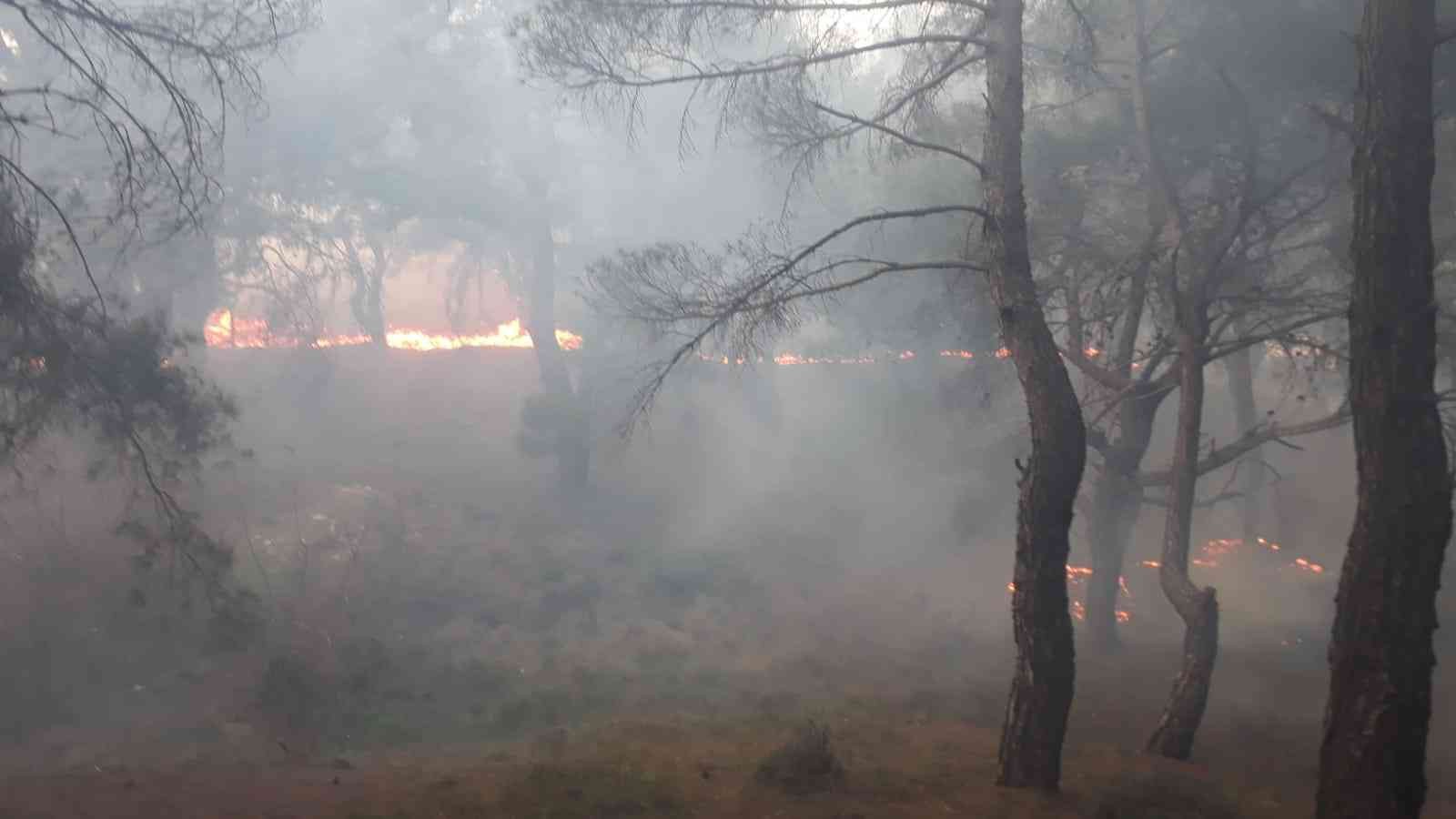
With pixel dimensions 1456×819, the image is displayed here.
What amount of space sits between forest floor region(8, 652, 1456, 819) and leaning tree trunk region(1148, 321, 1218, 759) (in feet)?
1.44

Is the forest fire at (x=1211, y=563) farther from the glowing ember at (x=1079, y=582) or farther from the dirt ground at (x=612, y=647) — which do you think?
the dirt ground at (x=612, y=647)

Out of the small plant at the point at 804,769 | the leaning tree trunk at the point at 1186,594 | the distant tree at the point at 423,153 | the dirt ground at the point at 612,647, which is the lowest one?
the dirt ground at the point at 612,647

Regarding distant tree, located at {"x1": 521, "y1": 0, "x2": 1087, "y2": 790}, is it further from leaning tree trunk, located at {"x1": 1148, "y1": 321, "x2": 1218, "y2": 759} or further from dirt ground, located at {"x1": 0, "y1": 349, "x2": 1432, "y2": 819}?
leaning tree trunk, located at {"x1": 1148, "y1": 321, "x2": 1218, "y2": 759}

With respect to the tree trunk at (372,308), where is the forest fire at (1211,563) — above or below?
below

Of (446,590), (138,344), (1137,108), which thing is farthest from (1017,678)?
(446,590)

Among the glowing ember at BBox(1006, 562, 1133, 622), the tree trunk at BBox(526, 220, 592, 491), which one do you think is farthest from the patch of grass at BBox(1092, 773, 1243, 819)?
the tree trunk at BBox(526, 220, 592, 491)

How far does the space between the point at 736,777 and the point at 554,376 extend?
21752mm

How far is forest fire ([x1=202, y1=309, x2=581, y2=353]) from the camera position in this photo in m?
36.9

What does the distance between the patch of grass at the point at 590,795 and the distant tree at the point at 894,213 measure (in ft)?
8.71

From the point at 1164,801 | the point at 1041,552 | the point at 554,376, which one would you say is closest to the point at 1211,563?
the point at 554,376

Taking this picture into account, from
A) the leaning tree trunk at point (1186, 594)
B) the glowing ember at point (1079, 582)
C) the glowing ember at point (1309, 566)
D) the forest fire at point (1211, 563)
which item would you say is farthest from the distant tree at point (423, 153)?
the leaning tree trunk at point (1186, 594)

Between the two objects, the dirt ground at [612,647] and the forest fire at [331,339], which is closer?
the dirt ground at [612,647]

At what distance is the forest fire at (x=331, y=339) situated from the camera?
3691 centimetres

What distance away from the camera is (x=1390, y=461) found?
19.9 ft
